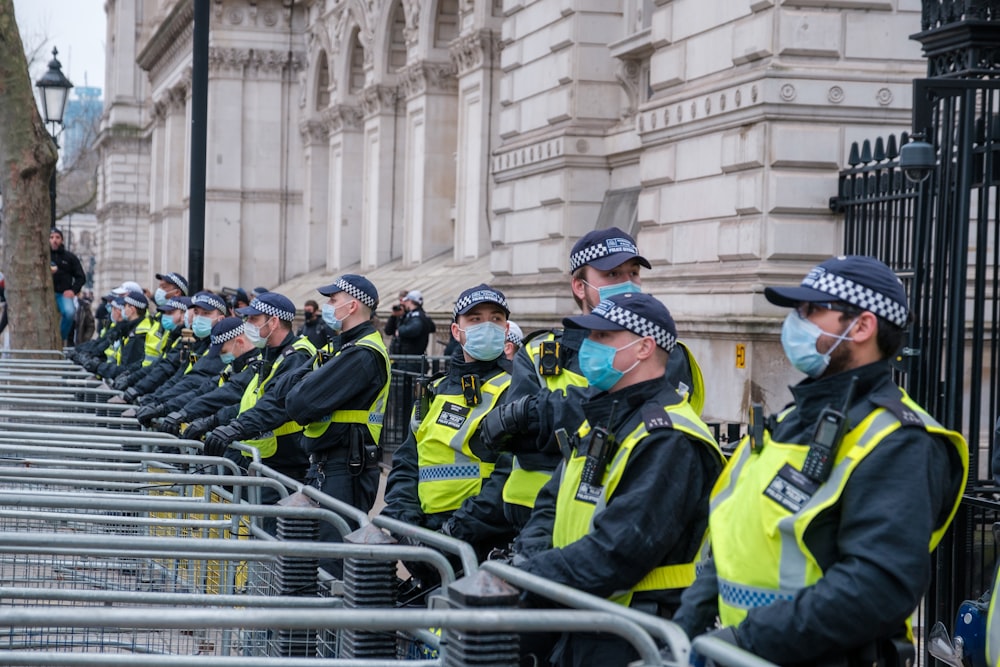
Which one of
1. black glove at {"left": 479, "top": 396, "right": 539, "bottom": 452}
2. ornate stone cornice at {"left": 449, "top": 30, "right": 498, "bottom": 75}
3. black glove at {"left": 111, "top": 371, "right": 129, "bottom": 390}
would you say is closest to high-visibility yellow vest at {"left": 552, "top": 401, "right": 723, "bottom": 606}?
black glove at {"left": 479, "top": 396, "right": 539, "bottom": 452}

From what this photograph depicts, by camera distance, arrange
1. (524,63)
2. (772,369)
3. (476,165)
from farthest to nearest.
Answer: (476,165)
(524,63)
(772,369)

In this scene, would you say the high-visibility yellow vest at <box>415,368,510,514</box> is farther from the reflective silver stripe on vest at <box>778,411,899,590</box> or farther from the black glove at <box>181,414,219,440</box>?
the black glove at <box>181,414,219,440</box>

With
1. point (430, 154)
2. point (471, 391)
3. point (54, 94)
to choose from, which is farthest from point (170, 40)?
point (471, 391)

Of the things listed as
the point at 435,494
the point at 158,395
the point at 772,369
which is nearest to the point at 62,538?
the point at 435,494

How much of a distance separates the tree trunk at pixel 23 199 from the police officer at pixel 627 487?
12.7 metres

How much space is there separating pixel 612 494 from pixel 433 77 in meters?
24.7

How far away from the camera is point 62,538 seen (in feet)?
15.0

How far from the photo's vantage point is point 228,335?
37.6 feet

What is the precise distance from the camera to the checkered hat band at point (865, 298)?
4070mm

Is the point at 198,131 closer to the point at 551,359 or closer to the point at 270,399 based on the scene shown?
the point at 270,399

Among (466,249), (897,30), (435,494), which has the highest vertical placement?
(897,30)

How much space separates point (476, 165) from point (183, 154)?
28104 millimetres

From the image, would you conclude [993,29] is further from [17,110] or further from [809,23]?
[17,110]

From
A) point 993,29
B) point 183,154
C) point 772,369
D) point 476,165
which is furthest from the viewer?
point 183,154
